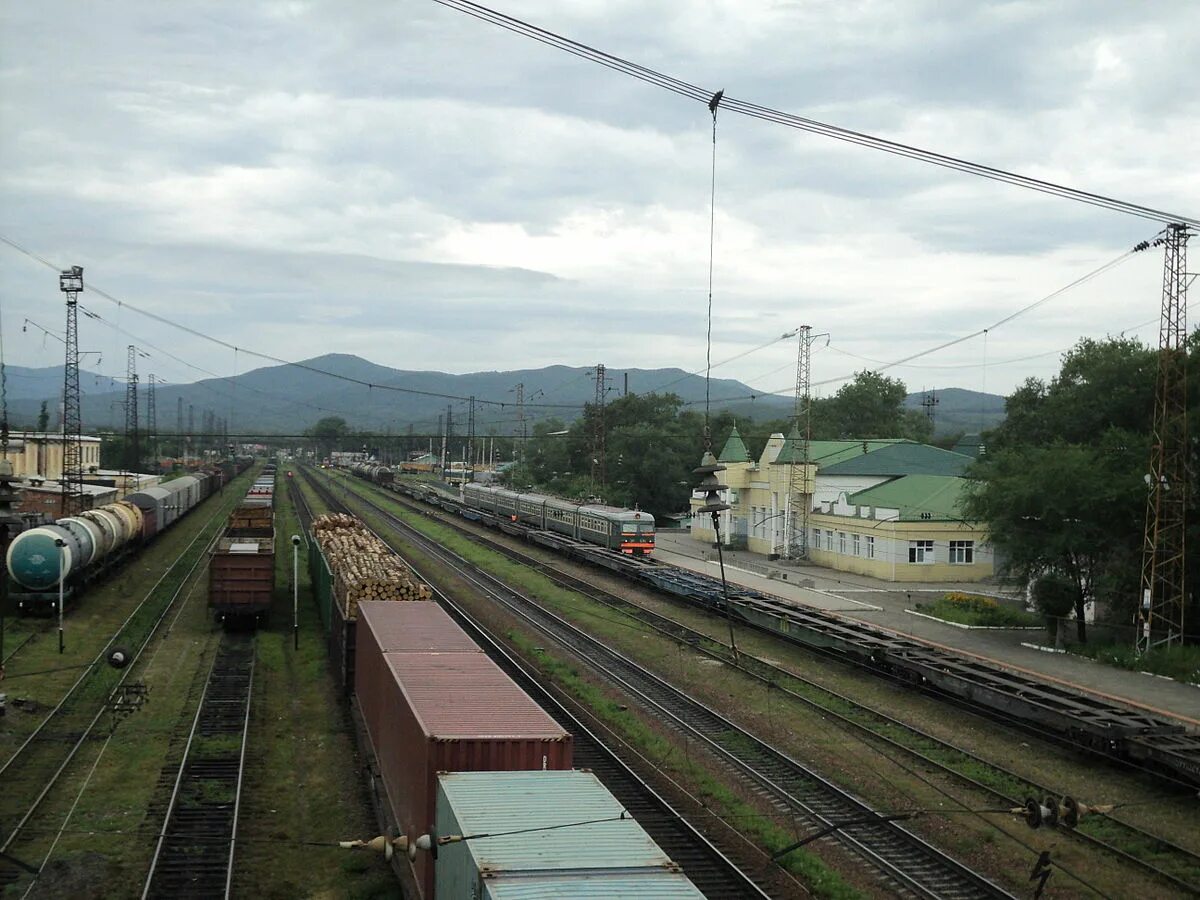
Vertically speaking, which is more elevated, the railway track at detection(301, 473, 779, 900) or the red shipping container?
the red shipping container

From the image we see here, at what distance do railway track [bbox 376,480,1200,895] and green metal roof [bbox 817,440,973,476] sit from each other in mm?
25269

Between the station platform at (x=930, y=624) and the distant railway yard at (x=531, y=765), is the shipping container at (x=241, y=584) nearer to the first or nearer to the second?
the distant railway yard at (x=531, y=765)

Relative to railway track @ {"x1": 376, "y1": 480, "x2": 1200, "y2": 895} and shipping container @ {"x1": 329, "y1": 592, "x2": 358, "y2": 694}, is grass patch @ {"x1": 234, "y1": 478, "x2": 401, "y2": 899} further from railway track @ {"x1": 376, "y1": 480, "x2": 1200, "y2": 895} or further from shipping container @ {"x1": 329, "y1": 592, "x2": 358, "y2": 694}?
railway track @ {"x1": 376, "y1": 480, "x2": 1200, "y2": 895}

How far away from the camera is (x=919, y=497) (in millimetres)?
51281

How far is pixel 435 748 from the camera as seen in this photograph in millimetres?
11836

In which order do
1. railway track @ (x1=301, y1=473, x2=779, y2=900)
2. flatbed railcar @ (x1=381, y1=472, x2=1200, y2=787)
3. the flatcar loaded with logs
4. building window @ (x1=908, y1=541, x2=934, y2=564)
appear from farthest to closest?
building window @ (x1=908, y1=541, x2=934, y2=564)
the flatcar loaded with logs
flatbed railcar @ (x1=381, y1=472, x2=1200, y2=787)
railway track @ (x1=301, y1=473, x2=779, y2=900)

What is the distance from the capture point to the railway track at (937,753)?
1467cm

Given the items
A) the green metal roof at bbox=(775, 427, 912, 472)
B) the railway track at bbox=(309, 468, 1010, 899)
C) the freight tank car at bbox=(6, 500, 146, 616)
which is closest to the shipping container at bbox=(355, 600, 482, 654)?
the railway track at bbox=(309, 468, 1010, 899)

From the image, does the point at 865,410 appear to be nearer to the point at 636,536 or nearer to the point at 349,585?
the point at 636,536

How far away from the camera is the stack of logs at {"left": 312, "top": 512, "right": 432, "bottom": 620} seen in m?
24.7

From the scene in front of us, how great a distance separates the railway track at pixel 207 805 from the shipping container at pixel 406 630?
3014mm

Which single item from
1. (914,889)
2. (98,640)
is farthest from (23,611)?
(914,889)

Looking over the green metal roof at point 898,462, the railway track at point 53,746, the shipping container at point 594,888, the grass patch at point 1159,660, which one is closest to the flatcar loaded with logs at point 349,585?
the railway track at point 53,746

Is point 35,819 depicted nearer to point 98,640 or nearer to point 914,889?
point 914,889
